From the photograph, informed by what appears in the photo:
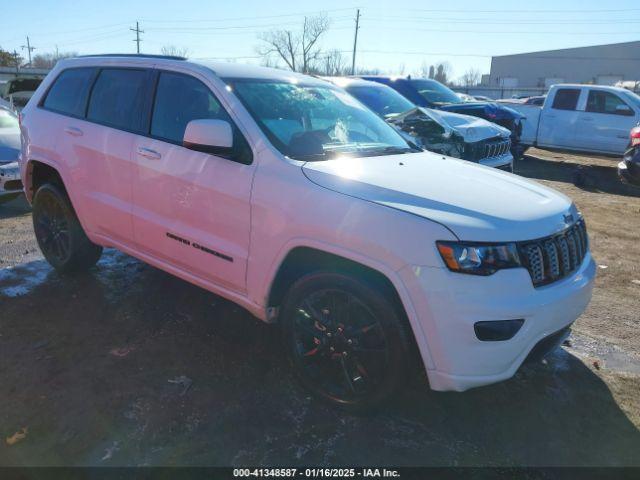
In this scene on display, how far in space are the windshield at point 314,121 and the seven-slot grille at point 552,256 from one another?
50.2 inches

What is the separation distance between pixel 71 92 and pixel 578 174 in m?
9.43

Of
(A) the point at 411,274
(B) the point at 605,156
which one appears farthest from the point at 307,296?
(B) the point at 605,156

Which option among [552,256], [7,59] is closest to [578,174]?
[552,256]

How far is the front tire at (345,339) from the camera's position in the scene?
8.61ft

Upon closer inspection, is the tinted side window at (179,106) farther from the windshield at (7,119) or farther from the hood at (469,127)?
the windshield at (7,119)

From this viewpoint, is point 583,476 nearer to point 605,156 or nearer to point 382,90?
point 382,90

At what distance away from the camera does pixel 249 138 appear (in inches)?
123

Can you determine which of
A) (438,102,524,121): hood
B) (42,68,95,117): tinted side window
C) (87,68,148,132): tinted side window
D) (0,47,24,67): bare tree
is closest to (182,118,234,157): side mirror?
(87,68,148,132): tinted side window

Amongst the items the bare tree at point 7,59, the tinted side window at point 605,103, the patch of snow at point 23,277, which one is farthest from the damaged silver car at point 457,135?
the bare tree at point 7,59

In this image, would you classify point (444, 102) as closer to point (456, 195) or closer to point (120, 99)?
point (120, 99)

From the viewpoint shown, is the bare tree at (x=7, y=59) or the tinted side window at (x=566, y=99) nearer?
the tinted side window at (x=566, y=99)

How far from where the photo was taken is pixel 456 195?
278cm

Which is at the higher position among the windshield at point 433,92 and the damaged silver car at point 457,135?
the windshield at point 433,92

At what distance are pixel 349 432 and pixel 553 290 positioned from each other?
4.26 ft
